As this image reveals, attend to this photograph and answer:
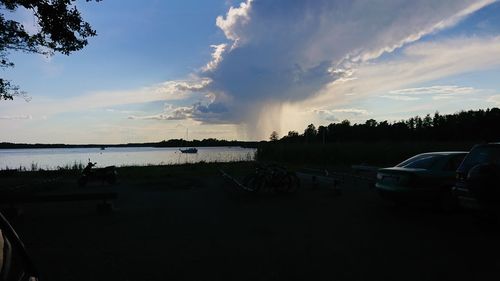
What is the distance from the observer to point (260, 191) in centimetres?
1625

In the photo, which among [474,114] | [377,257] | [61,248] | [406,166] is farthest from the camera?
[474,114]

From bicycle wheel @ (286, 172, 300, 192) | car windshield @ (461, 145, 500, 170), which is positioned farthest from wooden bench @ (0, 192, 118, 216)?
car windshield @ (461, 145, 500, 170)

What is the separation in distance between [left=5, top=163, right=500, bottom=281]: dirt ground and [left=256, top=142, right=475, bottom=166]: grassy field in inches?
759

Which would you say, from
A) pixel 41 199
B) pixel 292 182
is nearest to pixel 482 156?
pixel 292 182

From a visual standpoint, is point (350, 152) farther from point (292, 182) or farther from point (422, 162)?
point (422, 162)

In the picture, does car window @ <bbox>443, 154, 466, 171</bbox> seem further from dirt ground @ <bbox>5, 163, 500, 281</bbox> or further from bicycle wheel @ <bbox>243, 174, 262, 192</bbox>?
bicycle wheel @ <bbox>243, 174, 262, 192</bbox>

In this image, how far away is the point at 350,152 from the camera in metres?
34.5

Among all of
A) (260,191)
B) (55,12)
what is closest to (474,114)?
(260,191)

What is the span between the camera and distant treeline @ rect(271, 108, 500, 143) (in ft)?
258

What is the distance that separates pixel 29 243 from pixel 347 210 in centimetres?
748

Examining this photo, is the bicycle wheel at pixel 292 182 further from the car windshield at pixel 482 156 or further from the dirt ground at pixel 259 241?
the car windshield at pixel 482 156

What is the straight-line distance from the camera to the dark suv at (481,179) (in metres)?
7.91

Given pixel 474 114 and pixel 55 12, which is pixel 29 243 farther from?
pixel 474 114

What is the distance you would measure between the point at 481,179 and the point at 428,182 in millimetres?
2620
